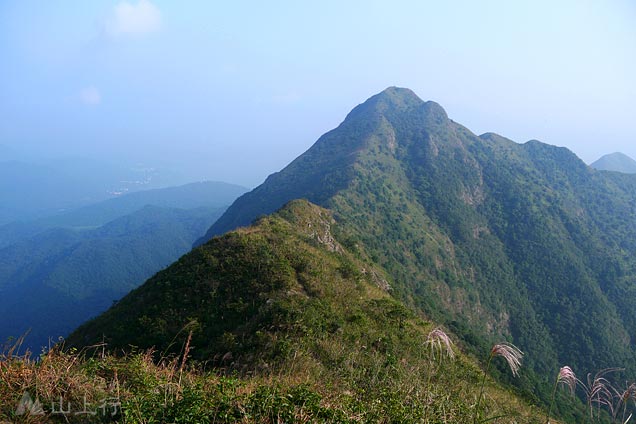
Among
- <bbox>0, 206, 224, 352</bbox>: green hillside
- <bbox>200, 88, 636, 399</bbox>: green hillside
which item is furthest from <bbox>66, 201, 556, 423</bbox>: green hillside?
<bbox>0, 206, 224, 352</bbox>: green hillside

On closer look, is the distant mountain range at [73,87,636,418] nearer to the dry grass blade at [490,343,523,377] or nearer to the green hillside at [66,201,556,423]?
the green hillside at [66,201,556,423]

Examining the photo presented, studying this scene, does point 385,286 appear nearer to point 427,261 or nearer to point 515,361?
point 515,361

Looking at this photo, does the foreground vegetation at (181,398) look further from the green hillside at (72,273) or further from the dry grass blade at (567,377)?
the green hillside at (72,273)

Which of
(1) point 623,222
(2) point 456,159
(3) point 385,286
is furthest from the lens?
(2) point 456,159

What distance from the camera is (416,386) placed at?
6.87 metres

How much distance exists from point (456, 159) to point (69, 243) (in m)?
196

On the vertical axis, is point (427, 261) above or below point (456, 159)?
below

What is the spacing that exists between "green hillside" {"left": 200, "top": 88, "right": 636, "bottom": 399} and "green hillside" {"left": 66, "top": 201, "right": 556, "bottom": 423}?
26851 mm

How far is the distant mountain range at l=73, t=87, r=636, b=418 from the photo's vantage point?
6412 centimetres

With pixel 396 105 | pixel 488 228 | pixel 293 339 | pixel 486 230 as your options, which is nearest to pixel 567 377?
pixel 293 339

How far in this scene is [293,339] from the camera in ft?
38.9

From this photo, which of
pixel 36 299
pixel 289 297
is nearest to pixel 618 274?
pixel 289 297

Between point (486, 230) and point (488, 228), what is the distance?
156 cm

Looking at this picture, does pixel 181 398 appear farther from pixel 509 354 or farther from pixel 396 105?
pixel 396 105
